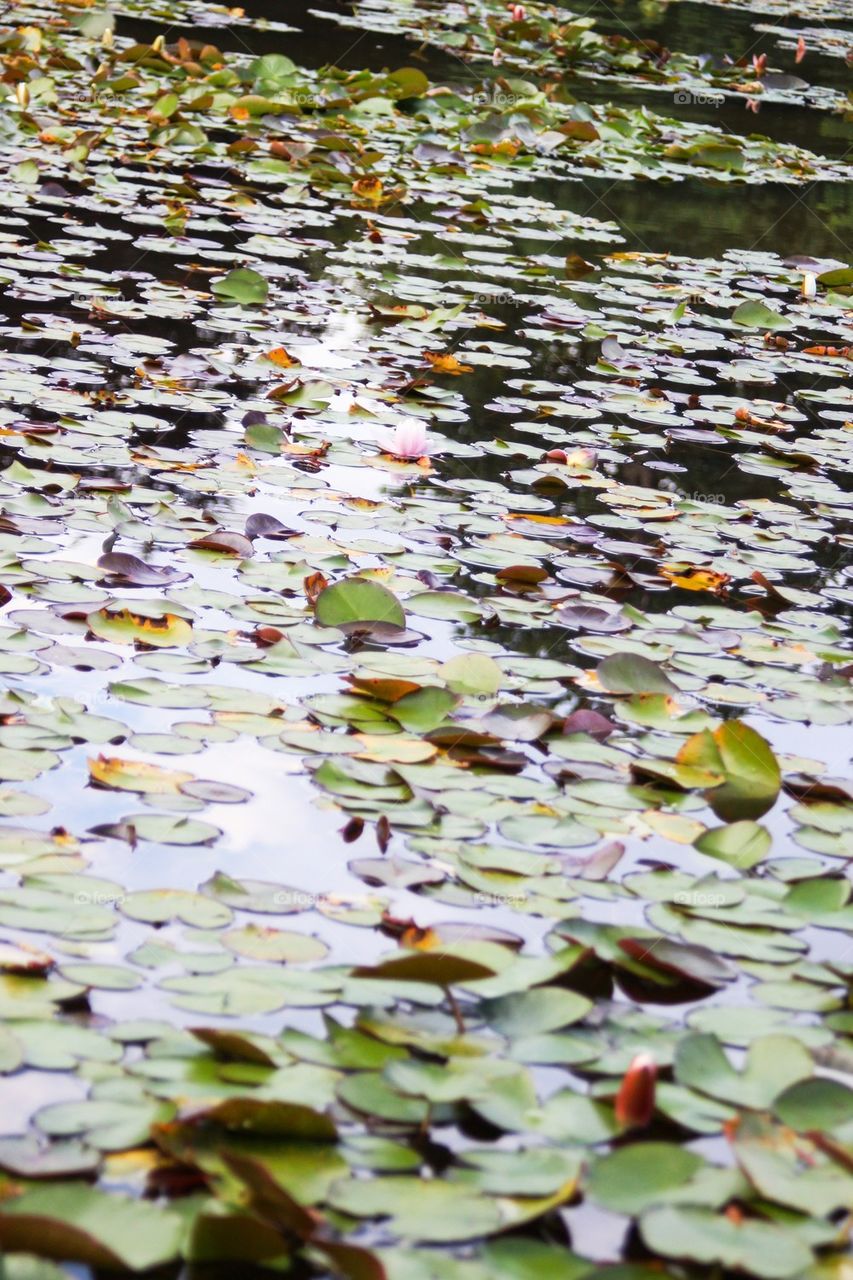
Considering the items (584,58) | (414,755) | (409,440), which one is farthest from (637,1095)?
(584,58)

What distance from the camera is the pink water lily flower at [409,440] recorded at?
123 inches

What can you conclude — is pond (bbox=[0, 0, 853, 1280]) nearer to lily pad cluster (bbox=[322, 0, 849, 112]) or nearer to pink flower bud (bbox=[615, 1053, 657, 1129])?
pink flower bud (bbox=[615, 1053, 657, 1129])

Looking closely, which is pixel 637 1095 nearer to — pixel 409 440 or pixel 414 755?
pixel 414 755

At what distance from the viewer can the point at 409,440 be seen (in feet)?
10.3

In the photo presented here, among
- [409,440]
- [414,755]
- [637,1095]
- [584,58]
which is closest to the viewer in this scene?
[637,1095]

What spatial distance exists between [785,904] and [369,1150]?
26.6 inches

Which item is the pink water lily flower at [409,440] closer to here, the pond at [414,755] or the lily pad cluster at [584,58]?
the pond at [414,755]

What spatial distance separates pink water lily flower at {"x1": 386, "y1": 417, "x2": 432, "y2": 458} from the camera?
3.13 m

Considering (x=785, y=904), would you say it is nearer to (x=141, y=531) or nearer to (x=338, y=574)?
(x=338, y=574)

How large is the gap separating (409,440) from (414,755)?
124cm

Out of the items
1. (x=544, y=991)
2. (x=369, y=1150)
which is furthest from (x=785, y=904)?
(x=369, y=1150)

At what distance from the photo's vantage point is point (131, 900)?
66.7 inches

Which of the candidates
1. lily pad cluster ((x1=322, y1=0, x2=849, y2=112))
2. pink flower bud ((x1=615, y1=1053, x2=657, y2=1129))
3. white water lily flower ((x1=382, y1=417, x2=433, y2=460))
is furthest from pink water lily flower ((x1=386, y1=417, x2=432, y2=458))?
lily pad cluster ((x1=322, y1=0, x2=849, y2=112))

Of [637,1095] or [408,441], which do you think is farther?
[408,441]
